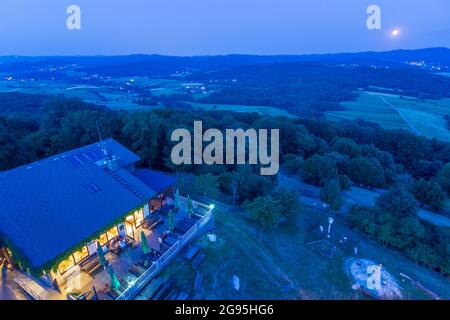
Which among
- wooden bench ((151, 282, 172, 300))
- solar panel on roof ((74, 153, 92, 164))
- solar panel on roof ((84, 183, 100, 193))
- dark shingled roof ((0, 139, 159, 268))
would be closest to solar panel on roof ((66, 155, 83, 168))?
dark shingled roof ((0, 139, 159, 268))

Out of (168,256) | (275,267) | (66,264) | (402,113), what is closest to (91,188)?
(66,264)

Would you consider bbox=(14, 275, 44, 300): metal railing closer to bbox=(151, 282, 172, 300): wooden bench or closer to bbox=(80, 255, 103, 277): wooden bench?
bbox=(80, 255, 103, 277): wooden bench

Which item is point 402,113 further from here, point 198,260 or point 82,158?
point 82,158

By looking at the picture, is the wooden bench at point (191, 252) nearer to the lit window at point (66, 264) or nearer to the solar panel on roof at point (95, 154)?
the lit window at point (66, 264)

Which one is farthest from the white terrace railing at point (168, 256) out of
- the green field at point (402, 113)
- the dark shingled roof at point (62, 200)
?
the green field at point (402, 113)
